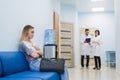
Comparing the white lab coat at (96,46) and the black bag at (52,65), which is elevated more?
the white lab coat at (96,46)

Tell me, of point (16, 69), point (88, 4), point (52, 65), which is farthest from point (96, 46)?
point (16, 69)

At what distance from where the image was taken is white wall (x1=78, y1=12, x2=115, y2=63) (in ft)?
40.2

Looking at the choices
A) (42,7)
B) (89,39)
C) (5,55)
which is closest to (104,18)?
(89,39)

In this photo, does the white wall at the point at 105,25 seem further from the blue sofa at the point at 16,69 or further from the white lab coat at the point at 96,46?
the blue sofa at the point at 16,69

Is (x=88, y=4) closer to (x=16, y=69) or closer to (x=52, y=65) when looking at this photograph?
(x=52, y=65)

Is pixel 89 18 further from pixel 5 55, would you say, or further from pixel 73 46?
pixel 5 55

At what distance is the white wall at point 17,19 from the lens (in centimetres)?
363

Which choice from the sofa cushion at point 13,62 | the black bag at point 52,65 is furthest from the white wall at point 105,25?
the sofa cushion at point 13,62

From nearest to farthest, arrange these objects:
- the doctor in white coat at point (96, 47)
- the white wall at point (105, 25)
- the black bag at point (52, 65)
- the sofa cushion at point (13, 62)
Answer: the sofa cushion at point (13, 62) < the black bag at point (52, 65) < the doctor in white coat at point (96, 47) < the white wall at point (105, 25)

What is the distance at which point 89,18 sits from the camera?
1251 cm

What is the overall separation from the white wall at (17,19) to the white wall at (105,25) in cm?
658

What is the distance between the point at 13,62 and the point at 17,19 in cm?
105

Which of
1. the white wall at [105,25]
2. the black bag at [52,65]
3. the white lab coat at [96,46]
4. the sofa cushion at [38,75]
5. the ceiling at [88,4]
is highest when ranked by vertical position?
the ceiling at [88,4]

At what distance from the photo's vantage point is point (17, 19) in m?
4.22
